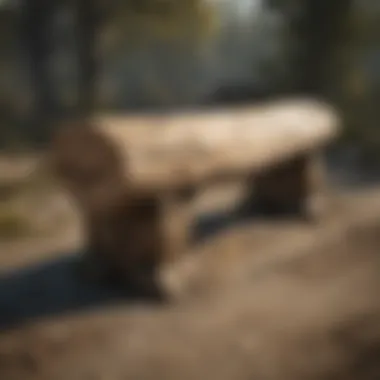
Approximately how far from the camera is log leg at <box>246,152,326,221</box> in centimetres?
420

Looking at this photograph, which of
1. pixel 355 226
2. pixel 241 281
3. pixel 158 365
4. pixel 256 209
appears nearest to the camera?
pixel 158 365

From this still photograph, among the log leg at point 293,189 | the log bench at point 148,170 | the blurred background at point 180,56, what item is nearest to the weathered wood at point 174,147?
the log bench at point 148,170

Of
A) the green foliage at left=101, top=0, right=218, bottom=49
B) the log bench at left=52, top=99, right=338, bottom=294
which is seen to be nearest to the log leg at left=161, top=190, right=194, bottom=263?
the log bench at left=52, top=99, right=338, bottom=294

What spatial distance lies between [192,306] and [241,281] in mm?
387

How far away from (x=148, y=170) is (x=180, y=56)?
1.80 meters

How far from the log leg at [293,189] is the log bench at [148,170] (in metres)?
0.58

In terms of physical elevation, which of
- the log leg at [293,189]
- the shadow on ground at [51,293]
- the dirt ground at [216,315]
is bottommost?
the dirt ground at [216,315]

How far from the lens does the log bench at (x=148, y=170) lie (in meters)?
2.79

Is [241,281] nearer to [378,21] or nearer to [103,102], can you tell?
[103,102]

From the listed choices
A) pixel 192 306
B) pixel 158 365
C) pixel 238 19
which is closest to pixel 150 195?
pixel 192 306

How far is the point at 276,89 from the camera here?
16.8 feet

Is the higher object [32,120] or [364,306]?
[32,120]

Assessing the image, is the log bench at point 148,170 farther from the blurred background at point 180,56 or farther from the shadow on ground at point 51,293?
the blurred background at point 180,56

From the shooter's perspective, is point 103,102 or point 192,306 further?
point 103,102
